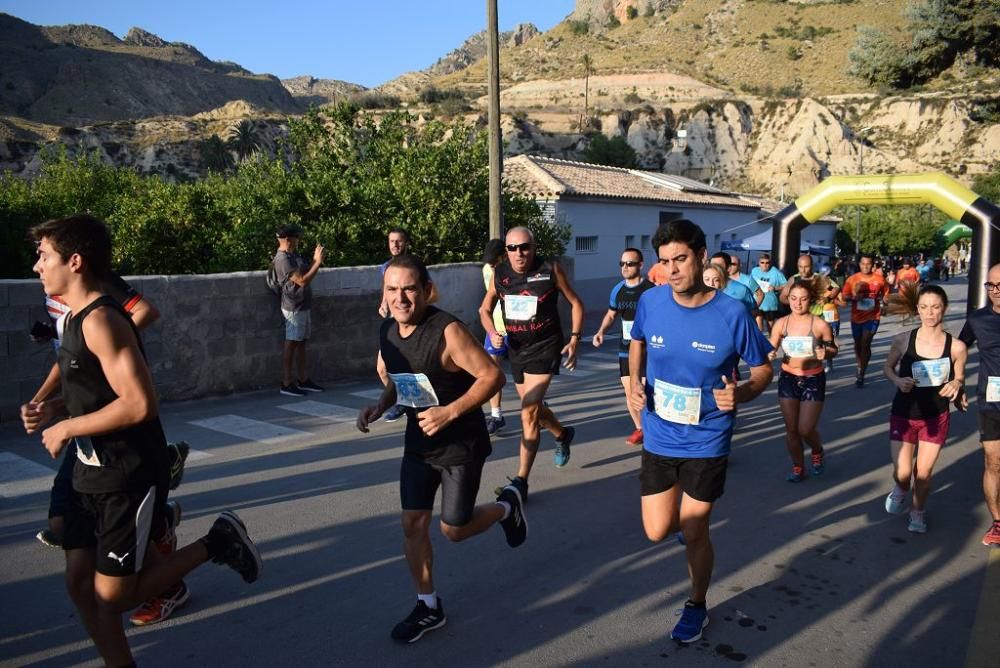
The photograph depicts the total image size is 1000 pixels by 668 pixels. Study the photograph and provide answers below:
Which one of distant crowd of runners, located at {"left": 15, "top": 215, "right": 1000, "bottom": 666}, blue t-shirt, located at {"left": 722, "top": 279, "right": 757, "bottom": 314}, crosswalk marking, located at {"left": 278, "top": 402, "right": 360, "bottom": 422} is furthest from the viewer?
crosswalk marking, located at {"left": 278, "top": 402, "right": 360, "bottom": 422}

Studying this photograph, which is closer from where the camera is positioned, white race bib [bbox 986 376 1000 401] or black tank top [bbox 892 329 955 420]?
white race bib [bbox 986 376 1000 401]

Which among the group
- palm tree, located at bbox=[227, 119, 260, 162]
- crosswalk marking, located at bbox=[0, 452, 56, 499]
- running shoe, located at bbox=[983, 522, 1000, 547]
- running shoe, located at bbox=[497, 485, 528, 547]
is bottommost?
running shoe, located at bbox=[983, 522, 1000, 547]

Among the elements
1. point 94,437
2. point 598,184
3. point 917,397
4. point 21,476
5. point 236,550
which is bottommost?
point 21,476

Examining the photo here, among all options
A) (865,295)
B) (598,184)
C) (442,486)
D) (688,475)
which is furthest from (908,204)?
(598,184)

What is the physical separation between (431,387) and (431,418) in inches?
8.6

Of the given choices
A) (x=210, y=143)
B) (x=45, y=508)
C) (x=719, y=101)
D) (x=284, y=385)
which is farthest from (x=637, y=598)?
(x=719, y=101)

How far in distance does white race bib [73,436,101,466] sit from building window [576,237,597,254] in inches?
996

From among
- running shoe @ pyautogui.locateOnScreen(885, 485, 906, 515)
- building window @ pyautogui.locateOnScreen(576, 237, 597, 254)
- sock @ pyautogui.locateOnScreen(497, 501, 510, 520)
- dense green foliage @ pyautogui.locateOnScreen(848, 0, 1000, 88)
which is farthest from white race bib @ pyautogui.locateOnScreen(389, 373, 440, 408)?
building window @ pyautogui.locateOnScreen(576, 237, 597, 254)

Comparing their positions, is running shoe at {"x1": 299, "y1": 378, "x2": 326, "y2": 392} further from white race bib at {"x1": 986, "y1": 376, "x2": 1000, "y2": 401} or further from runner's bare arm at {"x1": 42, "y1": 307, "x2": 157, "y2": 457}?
white race bib at {"x1": 986, "y1": 376, "x2": 1000, "y2": 401}

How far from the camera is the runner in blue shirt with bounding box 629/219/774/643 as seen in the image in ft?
11.9

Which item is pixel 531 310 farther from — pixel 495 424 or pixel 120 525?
pixel 120 525

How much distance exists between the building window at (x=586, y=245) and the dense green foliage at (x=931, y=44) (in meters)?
17.1

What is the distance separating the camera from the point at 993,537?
195 inches

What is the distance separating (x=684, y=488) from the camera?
369 centimetres
